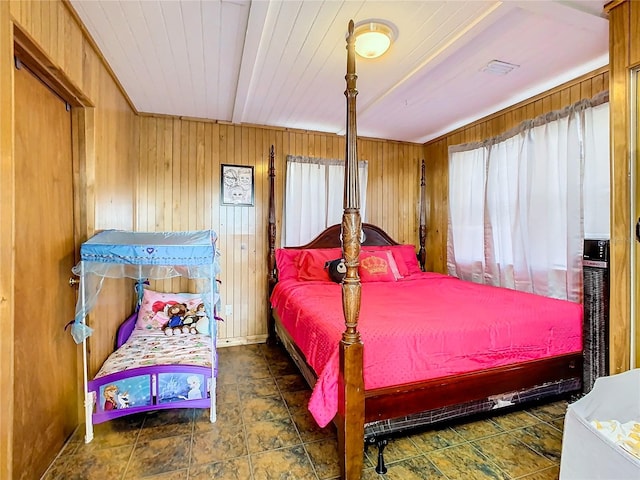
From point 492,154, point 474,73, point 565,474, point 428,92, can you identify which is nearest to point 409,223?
point 492,154

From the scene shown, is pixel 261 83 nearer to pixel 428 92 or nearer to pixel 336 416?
pixel 428 92

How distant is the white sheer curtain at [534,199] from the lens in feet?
8.27

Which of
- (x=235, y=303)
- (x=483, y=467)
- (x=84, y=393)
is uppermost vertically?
(x=235, y=303)

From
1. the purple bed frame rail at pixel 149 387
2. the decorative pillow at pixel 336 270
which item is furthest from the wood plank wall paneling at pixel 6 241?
the decorative pillow at pixel 336 270

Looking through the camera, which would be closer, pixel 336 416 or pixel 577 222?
pixel 336 416

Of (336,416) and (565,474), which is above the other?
(565,474)

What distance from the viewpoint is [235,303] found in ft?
12.2

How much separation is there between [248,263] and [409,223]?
7.31 feet

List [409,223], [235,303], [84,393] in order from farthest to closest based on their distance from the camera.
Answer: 1. [409,223]
2. [235,303]
3. [84,393]

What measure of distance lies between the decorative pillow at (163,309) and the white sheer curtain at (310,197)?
126cm

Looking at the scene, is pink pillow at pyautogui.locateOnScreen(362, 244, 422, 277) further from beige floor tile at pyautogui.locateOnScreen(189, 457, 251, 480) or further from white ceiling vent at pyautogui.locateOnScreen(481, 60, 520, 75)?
beige floor tile at pyautogui.locateOnScreen(189, 457, 251, 480)

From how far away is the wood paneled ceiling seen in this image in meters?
1.80

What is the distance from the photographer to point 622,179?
5.34ft

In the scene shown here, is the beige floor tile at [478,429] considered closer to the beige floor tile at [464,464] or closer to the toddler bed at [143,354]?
the beige floor tile at [464,464]
